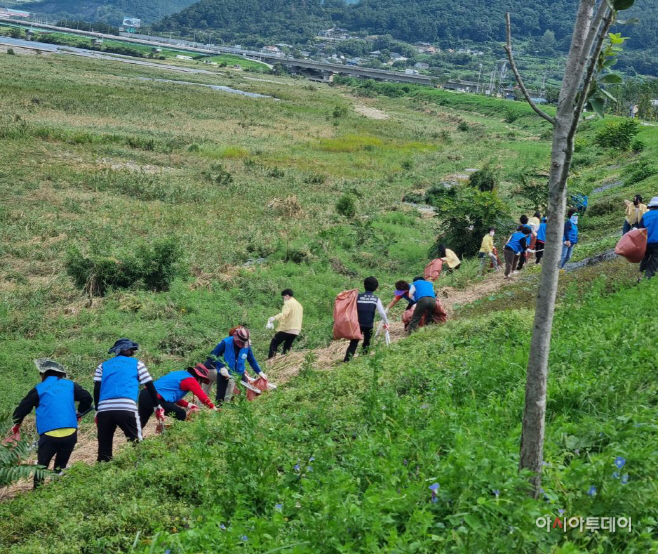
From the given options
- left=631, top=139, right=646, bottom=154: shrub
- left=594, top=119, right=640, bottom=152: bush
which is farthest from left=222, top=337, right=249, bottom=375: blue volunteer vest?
left=594, top=119, right=640, bottom=152: bush

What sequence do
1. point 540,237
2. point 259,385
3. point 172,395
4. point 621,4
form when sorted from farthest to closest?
point 540,237 < point 259,385 < point 172,395 < point 621,4

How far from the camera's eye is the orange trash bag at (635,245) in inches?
383

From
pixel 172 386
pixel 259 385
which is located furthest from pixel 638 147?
pixel 172 386

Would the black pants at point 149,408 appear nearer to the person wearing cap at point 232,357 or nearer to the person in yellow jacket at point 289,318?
the person wearing cap at point 232,357

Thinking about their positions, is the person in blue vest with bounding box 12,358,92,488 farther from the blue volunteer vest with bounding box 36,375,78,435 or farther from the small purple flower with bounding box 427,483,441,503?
the small purple flower with bounding box 427,483,441,503

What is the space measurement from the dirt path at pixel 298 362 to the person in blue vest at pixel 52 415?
480 mm

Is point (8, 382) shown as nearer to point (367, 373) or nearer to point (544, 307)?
point (367, 373)

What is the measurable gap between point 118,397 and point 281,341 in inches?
165

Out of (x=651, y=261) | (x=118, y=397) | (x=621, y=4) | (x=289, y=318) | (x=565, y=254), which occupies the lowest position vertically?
(x=289, y=318)

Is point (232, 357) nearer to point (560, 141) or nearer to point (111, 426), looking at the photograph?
point (111, 426)

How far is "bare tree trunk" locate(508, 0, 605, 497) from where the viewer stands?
3.53 meters

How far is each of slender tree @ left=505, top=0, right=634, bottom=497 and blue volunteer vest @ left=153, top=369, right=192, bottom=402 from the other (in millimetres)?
5026

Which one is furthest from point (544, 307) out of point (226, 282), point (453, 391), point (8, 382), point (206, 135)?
point (206, 135)

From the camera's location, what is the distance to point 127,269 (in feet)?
47.2
